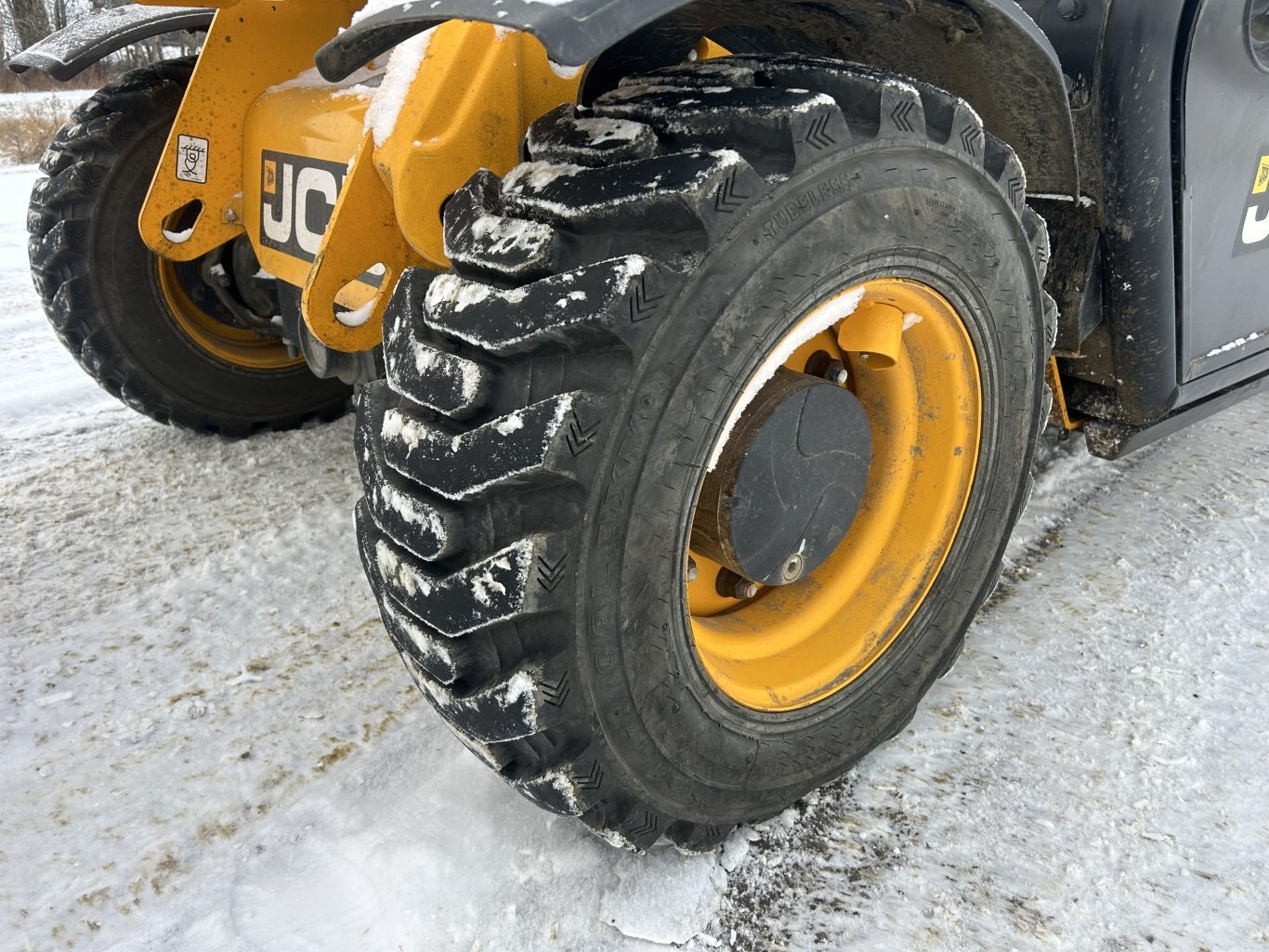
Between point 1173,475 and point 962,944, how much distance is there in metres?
2.08

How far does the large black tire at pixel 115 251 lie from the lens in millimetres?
2729

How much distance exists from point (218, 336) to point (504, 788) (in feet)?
6.79

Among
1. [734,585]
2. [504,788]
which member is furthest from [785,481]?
[504,788]

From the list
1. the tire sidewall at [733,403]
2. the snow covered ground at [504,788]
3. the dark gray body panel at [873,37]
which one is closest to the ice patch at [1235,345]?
the snow covered ground at [504,788]

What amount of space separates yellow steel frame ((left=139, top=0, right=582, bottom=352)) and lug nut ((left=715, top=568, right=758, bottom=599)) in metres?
0.78

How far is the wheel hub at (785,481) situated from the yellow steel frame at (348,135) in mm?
600

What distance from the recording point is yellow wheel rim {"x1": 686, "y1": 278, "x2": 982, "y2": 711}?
1.59 m

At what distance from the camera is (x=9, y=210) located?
7.29 metres

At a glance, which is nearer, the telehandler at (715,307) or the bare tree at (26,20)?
the telehandler at (715,307)

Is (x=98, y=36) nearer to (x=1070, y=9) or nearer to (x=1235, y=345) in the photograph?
(x=1070, y=9)

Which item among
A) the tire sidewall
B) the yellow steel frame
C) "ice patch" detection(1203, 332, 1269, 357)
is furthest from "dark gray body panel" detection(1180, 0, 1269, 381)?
the yellow steel frame

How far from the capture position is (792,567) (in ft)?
5.24

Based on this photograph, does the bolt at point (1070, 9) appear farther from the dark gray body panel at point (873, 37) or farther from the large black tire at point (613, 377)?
the large black tire at point (613, 377)

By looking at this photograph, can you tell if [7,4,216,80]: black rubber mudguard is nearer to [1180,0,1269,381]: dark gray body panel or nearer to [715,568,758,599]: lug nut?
[715,568,758,599]: lug nut
